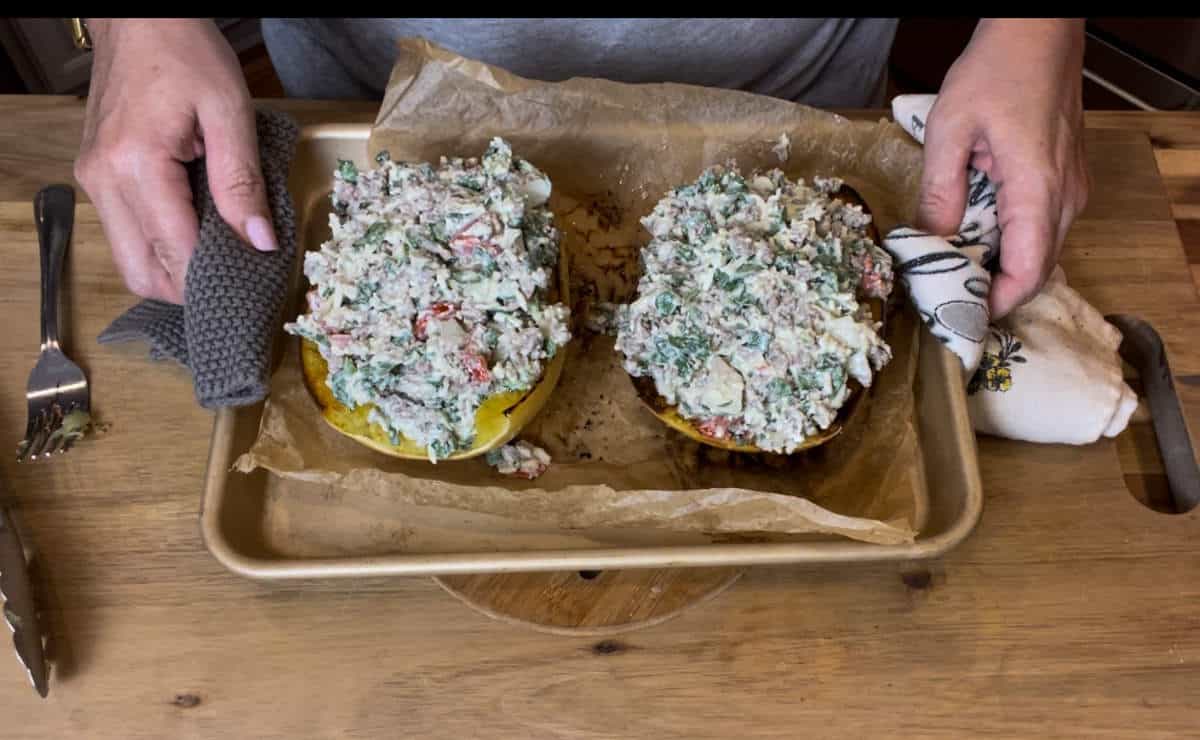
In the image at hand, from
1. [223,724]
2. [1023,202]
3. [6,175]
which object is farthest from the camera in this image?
[6,175]

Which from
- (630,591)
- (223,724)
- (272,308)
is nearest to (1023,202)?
(630,591)

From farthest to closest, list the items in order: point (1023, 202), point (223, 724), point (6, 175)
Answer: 1. point (6, 175)
2. point (1023, 202)
3. point (223, 724)

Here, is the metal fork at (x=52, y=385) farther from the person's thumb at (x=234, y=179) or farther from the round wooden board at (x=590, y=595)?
the round wooden board at (x=590, y=595)

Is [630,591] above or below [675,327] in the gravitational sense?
below

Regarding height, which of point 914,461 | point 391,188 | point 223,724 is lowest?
point 223,724

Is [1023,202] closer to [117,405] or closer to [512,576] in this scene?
[512,576]

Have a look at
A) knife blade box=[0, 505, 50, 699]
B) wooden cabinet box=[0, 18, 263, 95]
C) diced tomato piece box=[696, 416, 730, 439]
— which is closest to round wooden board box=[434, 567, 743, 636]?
diced tomato piece box=[696, 416, 730, 439]

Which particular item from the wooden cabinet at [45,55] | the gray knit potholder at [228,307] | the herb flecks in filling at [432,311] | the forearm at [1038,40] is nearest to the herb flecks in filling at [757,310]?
the herb flecks in filling at [432,311]
